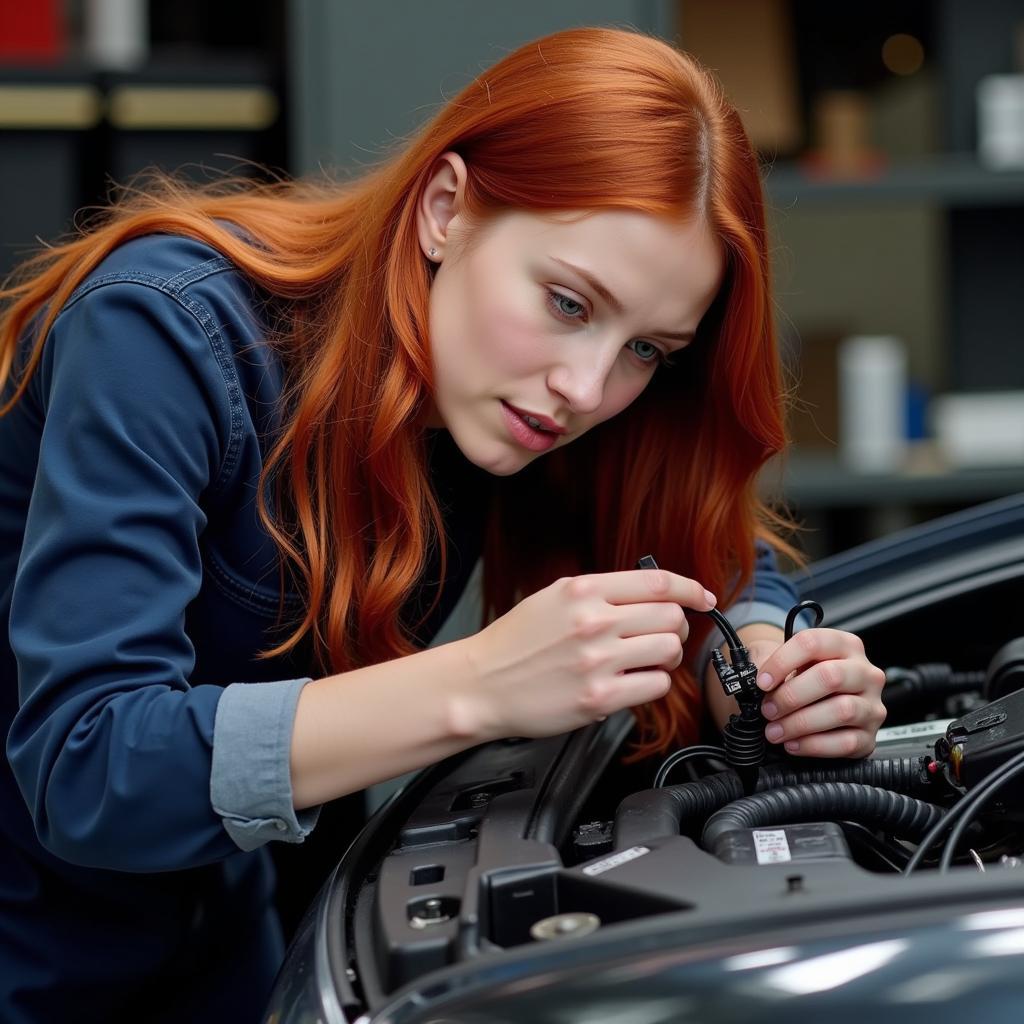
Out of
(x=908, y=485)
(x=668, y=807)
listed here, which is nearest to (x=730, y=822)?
(x=668, y=807)

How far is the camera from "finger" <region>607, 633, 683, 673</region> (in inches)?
29.2

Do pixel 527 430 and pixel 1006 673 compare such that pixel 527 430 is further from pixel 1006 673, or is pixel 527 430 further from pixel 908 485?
pixel 908 485

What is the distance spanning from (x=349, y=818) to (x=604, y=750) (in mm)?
936

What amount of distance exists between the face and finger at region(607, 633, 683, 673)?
0.20 meters

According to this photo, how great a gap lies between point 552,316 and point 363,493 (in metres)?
0.19

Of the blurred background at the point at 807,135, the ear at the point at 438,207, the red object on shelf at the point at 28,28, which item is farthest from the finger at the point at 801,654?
the red object on shelf at the point at 28,28

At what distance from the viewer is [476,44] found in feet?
7.30

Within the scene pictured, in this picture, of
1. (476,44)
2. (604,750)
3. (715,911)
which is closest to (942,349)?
(476,44)

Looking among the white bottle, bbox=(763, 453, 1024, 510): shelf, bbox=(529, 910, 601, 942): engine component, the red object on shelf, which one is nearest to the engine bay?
bbox=(529, 910, 601, 942): engine component

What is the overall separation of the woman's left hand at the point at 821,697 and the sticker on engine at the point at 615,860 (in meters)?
0.22

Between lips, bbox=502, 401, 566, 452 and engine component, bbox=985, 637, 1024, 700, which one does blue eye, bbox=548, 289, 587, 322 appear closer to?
lips, bbox=502, 401, 566, 452

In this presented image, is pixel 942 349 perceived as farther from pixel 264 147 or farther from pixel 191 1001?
pixel 191 1001

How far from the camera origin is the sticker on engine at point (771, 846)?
0.63 meters

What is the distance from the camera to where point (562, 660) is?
0.73 metres
